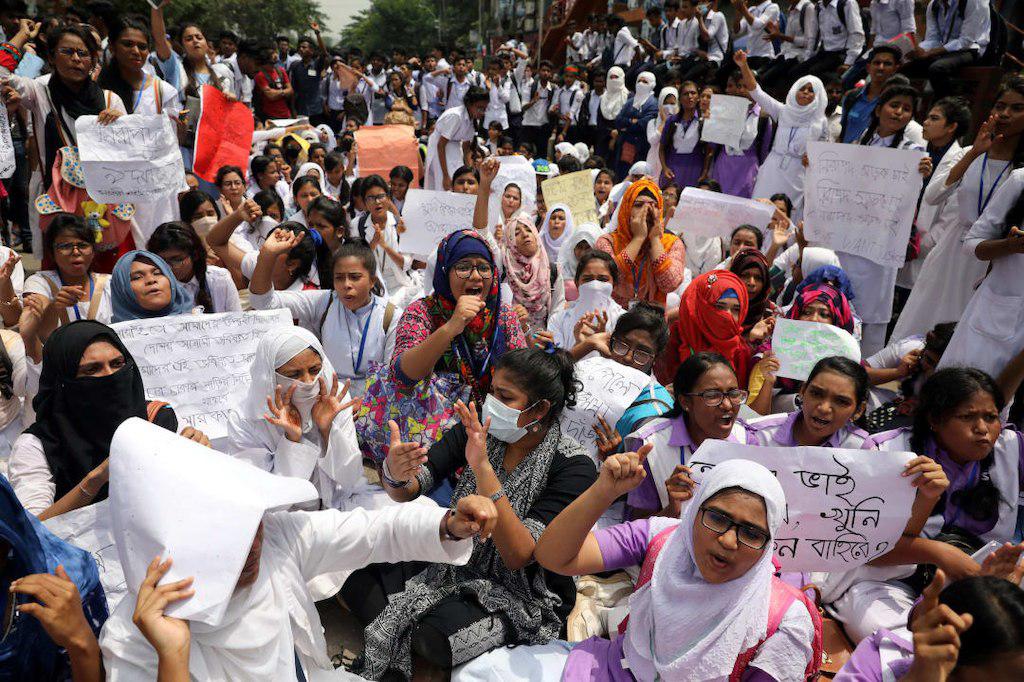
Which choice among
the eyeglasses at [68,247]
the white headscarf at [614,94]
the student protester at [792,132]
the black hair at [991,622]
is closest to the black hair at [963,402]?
the black hair at [991,622]

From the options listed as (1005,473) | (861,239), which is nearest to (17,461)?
(1005,473)

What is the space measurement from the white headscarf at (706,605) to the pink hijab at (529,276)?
3.09 m

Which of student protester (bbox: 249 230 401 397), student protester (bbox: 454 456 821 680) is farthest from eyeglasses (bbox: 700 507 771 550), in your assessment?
student protester (bbox: 249 230 401 397)

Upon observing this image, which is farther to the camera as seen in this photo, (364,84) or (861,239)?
(364,84)

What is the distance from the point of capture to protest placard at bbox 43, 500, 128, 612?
221 cm

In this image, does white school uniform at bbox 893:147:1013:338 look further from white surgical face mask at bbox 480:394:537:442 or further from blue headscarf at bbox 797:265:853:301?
white surgical face mask at bbox 480:394:537:442

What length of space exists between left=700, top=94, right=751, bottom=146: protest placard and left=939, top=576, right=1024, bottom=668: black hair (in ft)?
21.5

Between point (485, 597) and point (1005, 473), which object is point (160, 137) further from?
point (1005, 473)

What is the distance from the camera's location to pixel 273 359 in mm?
2873

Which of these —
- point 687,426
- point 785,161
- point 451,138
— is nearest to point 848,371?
point 687,426

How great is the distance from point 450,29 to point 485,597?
63.0 m

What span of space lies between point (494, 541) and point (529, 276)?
9.20 feet

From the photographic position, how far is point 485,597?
2.51 m

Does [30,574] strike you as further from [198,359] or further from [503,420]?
[198,359]
